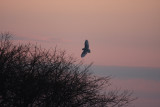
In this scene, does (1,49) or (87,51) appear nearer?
(87,51)

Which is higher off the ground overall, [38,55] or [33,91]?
[38,55]

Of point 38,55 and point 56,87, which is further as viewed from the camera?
point 38,55

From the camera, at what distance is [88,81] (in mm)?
34156

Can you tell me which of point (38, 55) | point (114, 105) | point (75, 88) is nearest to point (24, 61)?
point (38, 55)

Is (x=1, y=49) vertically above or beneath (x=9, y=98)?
above

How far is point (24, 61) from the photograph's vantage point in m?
34.1

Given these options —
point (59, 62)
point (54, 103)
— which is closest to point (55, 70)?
point (59, 62)

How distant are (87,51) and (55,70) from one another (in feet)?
8.47

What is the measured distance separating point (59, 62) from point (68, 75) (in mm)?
1396

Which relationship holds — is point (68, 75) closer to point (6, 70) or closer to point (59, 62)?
point (59, 62)

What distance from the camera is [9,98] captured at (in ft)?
103

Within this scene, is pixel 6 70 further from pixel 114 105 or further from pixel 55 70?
pixel 114 105

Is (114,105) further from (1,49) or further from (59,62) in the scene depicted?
(1,49)

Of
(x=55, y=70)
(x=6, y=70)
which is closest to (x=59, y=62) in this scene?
(x=55, y=70)
